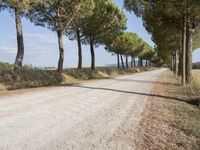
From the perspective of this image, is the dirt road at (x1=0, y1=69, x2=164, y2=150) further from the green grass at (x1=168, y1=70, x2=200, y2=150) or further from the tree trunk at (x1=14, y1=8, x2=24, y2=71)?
the tree trunk at (x1=14, y1=8, x2=24, y2=71)

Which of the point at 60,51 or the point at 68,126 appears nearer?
the point at 68,126

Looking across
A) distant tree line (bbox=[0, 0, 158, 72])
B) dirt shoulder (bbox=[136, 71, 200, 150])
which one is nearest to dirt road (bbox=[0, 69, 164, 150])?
dirt shoulder (bbox=[136, 71, 200, 150])

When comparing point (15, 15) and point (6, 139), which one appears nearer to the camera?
point (6, 139)

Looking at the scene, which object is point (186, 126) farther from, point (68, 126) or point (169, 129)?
point (68, 126)

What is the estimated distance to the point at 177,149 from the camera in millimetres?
6262

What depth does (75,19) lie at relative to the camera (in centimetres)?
3092

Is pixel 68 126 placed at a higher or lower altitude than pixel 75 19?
lower

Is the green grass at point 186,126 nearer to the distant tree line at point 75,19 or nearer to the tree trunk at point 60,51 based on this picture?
the distant tree line at point 75,19

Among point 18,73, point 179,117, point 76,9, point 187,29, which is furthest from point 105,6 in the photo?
point 179,117

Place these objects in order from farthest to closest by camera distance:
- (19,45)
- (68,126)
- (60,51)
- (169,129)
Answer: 1. (60,51)
2. (19,45)
3. (169,129)
4. (68,126)

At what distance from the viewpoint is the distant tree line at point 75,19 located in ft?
76.3

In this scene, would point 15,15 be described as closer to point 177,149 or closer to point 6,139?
point 6,139

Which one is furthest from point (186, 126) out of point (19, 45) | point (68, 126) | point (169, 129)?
point (19, 45)

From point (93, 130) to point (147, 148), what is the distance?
1.74 meters
